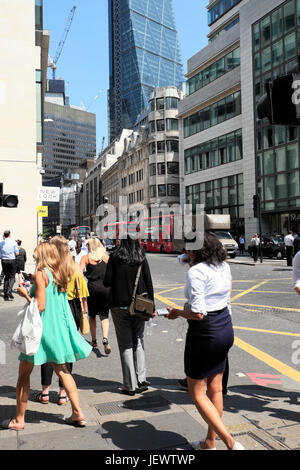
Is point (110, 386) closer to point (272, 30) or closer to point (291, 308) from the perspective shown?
point (291, 308)

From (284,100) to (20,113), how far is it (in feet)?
72.6

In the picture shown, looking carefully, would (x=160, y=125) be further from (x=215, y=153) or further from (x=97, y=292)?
(x=97, y=292)

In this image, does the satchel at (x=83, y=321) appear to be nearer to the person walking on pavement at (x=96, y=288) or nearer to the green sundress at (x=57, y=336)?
the green sundress at (x=57, y=336)

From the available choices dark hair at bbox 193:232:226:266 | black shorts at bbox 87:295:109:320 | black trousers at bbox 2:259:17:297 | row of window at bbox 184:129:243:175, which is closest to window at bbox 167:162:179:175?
row of window at bbox 184:129:243:175

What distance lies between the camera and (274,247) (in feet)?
95.4

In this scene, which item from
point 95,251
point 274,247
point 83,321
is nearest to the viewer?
point 83,321

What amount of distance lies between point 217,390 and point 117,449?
35.3 inches

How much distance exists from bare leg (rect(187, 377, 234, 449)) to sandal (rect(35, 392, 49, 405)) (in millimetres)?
1887

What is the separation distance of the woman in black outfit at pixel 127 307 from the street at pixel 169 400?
242mm

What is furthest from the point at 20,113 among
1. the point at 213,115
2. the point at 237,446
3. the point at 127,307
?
the point at 213,115

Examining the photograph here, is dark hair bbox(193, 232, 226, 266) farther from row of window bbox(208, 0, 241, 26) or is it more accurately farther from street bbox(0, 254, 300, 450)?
row of window bbox(208, 0, 241, 26)

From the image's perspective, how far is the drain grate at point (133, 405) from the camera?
4.24 meters

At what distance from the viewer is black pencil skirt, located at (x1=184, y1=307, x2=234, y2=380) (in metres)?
3.26

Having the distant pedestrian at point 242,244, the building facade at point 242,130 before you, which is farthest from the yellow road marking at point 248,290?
the distant pedestrian at point 242,244
